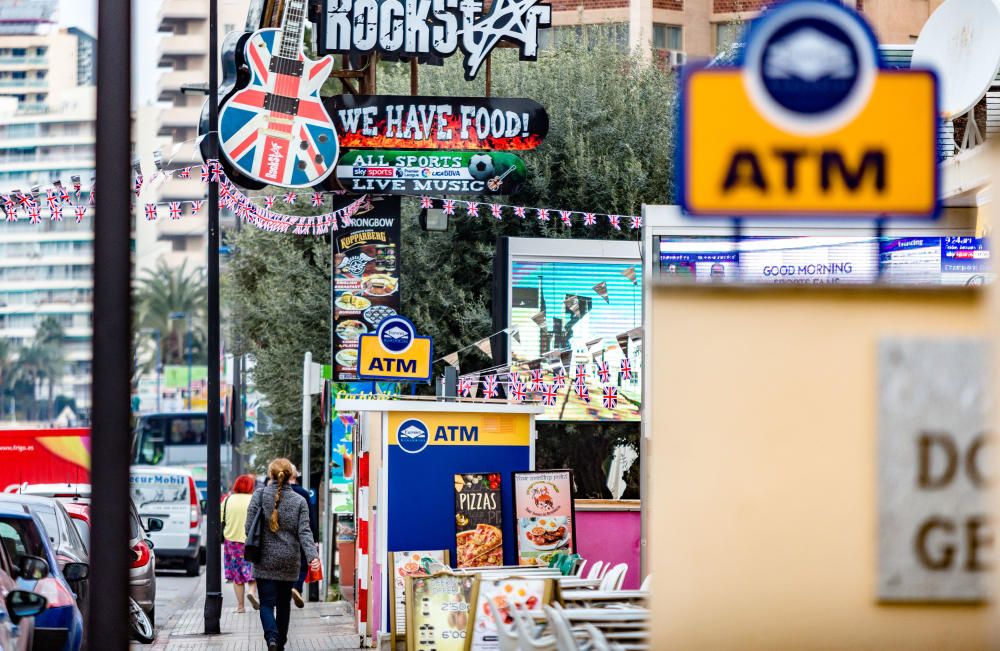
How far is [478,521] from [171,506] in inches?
693

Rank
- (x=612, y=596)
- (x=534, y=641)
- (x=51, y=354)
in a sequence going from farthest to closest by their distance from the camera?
(x=51, y=354) → (x=612, y=596) → (x=534, y=641)

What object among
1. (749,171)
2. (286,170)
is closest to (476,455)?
(286,170)

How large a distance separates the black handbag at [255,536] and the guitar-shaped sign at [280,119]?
4.94 m

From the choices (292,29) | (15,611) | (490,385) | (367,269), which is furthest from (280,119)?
(15,611)

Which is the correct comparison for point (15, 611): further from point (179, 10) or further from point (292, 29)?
point (179, 10)

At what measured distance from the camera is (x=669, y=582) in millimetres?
4707

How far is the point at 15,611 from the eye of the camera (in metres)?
8.62

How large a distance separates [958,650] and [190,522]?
82.3 feet

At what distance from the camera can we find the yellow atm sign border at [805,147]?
16.8 ft

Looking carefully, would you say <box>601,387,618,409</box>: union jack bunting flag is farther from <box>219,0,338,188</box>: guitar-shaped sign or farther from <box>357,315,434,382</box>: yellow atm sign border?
<box>219,0,338,188</box>: guitar-shaped sign

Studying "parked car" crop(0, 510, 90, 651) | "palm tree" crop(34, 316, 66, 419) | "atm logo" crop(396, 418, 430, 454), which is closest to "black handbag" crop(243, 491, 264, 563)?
"atm logo" crop(396, 418, 430, 454)

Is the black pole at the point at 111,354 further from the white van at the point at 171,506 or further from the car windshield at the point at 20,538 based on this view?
the white van at the point at 171,506

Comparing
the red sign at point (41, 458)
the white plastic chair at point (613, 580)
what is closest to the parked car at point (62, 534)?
the white plastic chair at point (613, 580)

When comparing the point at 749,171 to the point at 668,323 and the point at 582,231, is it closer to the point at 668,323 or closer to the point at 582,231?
the point at 668,323
